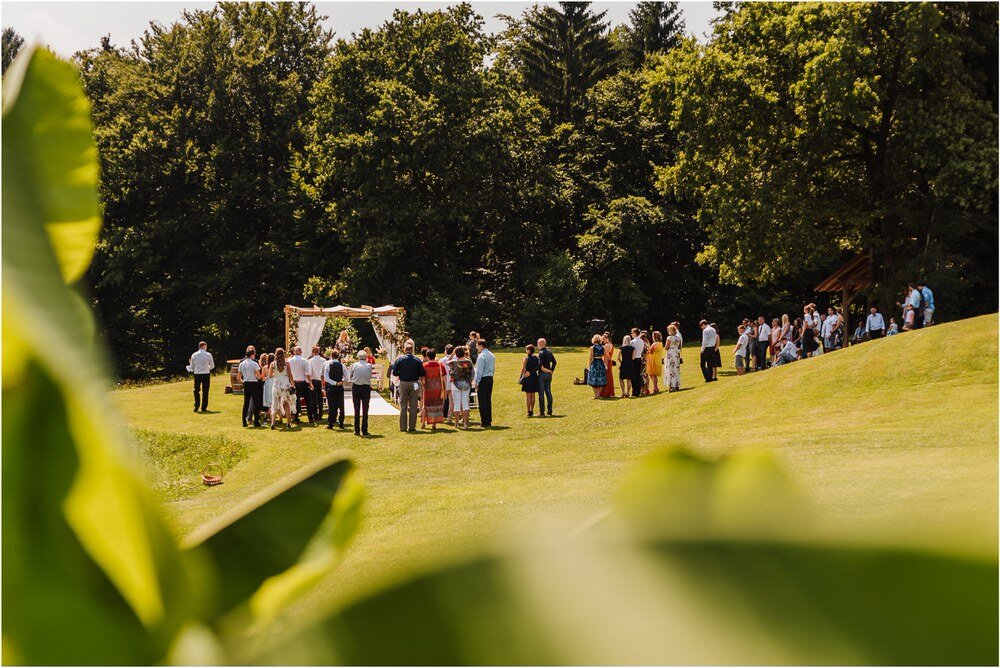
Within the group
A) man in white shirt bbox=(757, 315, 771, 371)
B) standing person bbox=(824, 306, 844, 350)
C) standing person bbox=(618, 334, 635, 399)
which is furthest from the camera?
standing person bbox=(824, 306, 844, 350)

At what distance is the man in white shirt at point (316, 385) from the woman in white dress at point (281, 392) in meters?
0.35

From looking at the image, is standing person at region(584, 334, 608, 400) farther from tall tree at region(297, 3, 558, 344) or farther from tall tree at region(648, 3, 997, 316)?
tall tree at region(297, 3, 558, 344)

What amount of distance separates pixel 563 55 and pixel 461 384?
2781cm

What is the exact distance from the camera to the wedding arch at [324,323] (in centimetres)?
2266

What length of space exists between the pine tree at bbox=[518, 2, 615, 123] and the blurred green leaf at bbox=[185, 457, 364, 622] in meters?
38.9

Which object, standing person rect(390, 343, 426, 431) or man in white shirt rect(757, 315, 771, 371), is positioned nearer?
standing person rect(390, 343, 426, 431)

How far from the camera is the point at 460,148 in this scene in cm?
3244

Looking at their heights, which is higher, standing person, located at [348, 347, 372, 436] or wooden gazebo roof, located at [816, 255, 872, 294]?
wooden gazebo roof, located at [816, 255, 872, 294]

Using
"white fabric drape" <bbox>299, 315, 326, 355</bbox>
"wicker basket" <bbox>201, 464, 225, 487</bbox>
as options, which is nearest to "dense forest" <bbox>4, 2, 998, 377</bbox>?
"white fabric drape" <bbox>299, 315, 326, 355</bbox>

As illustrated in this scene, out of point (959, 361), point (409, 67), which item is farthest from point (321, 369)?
point (409, 67)

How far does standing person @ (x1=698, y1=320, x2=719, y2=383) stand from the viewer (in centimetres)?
1881

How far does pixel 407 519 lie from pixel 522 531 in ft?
26.4

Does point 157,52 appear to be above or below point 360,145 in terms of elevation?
above

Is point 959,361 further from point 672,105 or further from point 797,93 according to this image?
point 672,105
